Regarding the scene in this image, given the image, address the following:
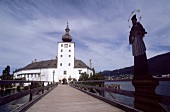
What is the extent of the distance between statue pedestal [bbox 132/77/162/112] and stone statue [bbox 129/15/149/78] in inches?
8.5

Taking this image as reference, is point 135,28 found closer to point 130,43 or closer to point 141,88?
point 130,43

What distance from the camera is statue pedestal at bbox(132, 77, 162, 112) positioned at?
9.44ft

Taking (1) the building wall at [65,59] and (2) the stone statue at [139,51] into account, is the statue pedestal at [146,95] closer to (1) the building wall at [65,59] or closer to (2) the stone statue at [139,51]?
→ (2) the stone statue at [139,51]

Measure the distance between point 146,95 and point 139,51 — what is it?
114cm

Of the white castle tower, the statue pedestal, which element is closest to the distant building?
the white castle tower

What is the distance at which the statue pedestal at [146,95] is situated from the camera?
2.88 meters

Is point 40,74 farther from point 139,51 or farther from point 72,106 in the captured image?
Answer: point 139,51

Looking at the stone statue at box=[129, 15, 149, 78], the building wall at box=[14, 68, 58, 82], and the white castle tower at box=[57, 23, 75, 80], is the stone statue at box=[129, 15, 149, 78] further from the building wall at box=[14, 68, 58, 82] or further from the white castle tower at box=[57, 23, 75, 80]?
the building wall at box=[14, 68, 58, 82]

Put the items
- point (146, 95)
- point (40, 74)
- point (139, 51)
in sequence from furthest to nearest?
point (40, 74) < point (139, 51) < point (146, 95)

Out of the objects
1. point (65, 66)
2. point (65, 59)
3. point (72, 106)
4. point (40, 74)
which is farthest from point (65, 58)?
point (72, 106)

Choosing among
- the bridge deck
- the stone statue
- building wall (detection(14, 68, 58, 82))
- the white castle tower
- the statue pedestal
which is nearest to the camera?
the statue pedestal

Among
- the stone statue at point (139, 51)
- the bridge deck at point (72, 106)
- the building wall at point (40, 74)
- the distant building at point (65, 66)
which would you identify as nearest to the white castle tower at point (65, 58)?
the distant building at point (65, 66)

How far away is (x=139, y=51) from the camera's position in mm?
3609

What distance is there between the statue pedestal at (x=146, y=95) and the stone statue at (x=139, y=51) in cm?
22
